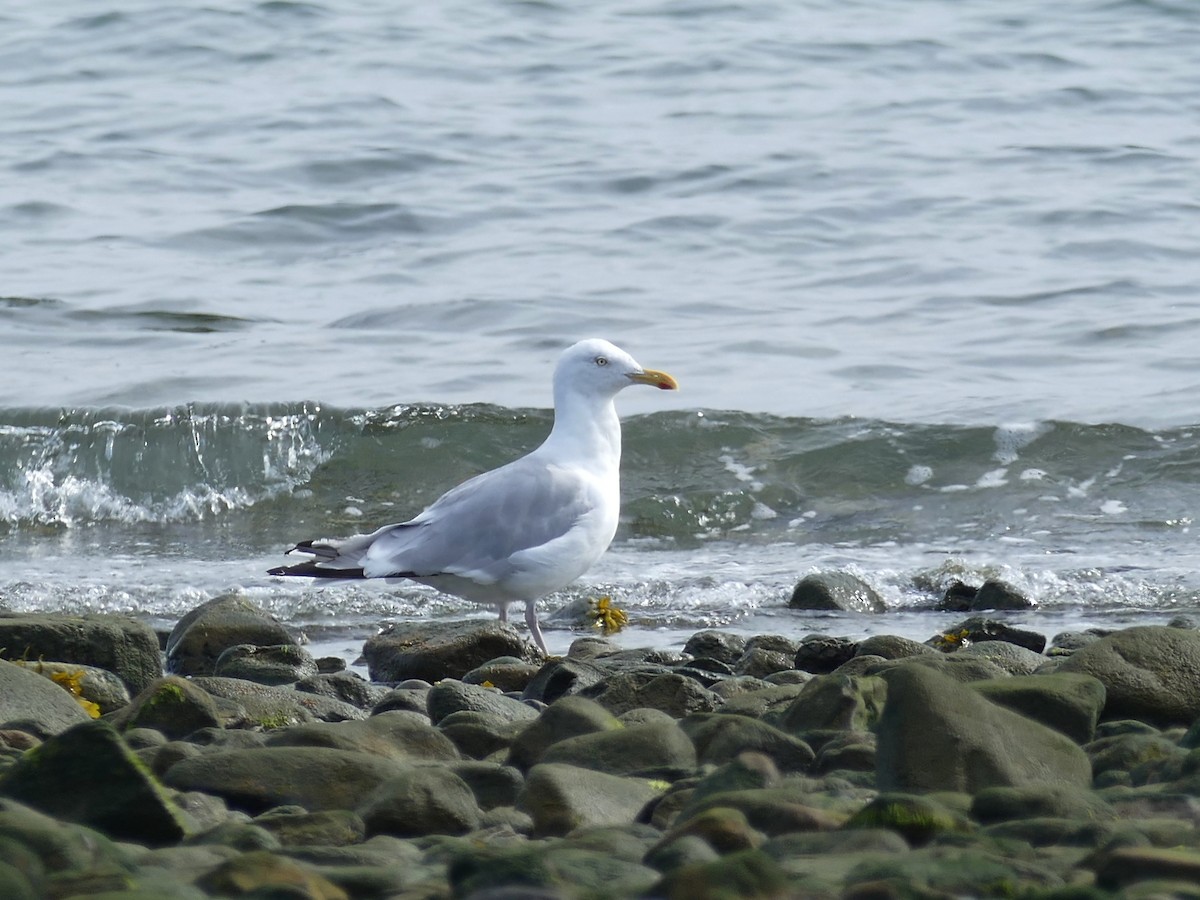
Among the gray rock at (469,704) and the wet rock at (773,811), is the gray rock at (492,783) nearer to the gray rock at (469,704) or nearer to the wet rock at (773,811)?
the wet rock at (773,811)

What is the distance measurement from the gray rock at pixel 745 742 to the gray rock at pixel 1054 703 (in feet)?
1.42

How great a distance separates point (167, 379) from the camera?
10.1m

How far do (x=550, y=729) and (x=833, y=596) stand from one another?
300 cm

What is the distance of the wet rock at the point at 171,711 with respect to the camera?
4070mm

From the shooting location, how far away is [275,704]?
4.47 metres

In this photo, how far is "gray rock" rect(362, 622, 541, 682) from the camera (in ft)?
17.9

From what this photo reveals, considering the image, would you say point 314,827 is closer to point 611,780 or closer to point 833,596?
point 611,780

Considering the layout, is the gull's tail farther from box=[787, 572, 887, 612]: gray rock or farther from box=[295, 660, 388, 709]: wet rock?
box=[787, 572, 887, 612]: gray rock

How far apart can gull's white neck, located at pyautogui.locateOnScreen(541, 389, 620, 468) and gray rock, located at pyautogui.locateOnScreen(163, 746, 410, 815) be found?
108 inches

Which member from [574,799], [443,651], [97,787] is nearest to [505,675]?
[443,651]

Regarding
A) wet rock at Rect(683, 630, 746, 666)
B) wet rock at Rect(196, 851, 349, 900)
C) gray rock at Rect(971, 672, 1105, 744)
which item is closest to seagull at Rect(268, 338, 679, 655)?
wet rock at Rect(683, 630, 746, 666)

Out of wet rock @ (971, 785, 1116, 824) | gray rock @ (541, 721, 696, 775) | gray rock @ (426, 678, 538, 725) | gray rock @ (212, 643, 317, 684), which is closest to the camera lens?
wet rock @ (971, 785, 1116, 824)

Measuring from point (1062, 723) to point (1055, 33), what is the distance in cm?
1423

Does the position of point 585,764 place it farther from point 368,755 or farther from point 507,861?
point 507,861
